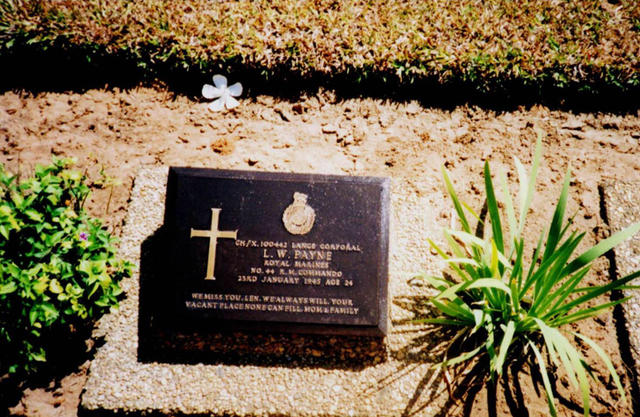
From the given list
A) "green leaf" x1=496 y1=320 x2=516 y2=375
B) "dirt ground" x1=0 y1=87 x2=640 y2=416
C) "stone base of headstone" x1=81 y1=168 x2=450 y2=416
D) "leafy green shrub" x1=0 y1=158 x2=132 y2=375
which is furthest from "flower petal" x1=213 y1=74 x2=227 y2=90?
"green leaf" x1=496 y1=320 x2=516 y2=375

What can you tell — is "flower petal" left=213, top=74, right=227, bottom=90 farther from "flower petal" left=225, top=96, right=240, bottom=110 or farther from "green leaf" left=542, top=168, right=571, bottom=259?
"green leaf" left=542, top=168, right=571, bottom=259

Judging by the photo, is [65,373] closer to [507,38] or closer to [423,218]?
[423,218]

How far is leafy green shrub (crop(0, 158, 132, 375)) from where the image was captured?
1607mm

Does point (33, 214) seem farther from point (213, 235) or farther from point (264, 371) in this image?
point (264, 371)

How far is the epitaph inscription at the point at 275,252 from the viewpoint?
1864mm

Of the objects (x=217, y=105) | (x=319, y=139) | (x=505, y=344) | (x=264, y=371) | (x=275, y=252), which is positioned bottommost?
(x=264, y=371)

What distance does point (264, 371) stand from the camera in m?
1.93

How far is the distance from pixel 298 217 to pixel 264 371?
2.71ft

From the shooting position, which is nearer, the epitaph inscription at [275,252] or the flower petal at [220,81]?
the epitaph inscription at [275,252]

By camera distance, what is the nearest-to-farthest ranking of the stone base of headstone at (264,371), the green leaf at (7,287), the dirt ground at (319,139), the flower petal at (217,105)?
the green leaf at (7,287) < the stone base of headstone at (264,371) < the dirt ground at (319,139) < the flower petal at (217,105)

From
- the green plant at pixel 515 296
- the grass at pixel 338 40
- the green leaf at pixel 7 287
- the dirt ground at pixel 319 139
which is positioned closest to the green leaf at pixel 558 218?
the green plant at pixel 515 296

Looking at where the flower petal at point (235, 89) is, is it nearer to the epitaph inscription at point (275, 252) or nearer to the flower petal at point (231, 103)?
the flower petal at point (231, 103)

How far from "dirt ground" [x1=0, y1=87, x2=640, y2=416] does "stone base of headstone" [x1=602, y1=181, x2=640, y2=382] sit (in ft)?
0.25

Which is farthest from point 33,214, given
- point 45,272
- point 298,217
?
point 298,217
